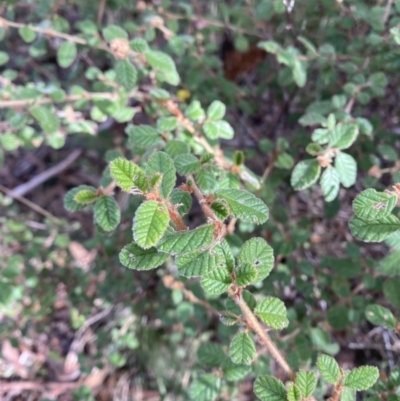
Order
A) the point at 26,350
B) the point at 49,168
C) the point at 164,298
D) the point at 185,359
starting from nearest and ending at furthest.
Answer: the point at 164,298
the point at 185,359
the point at 26,350
the point at 49,168

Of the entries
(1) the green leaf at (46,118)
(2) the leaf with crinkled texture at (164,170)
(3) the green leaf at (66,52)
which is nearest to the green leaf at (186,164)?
(2) the leaf with crinkled texture at (164,170)

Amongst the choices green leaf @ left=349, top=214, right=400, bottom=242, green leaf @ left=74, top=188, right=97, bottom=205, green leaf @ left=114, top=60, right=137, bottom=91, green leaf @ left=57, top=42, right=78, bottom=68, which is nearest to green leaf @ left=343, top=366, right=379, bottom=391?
green leaf @ left=349, top=214, right=400, bottom=242

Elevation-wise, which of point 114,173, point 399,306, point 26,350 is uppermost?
point 114,173

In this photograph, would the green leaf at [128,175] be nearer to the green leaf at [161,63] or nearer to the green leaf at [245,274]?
the green leaf at [245,274]

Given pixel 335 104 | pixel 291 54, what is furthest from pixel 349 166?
pixel 291 54

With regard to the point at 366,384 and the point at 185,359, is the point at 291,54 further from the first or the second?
the point at 185,359

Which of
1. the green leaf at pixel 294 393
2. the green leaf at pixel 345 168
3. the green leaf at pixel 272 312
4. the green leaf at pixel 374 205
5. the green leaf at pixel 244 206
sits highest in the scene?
the green leaf at pixel 374 205

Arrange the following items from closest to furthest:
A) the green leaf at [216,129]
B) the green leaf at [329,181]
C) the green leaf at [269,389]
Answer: the green leaf at [269,389] → the green leaf at [329,181] → the green leaf at [216,129]
